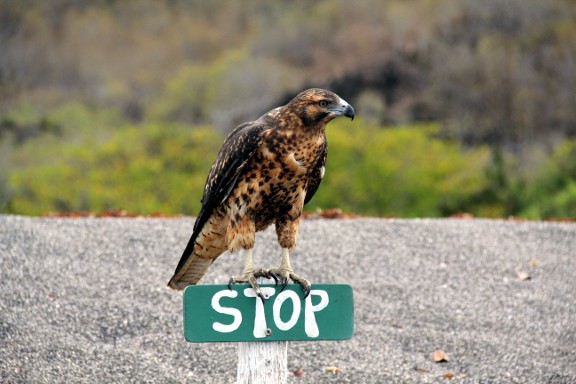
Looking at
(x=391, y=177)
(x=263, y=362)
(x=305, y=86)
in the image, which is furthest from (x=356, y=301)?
(x=305, y=86)

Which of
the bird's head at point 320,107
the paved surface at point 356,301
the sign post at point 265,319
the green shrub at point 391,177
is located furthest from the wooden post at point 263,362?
the green shrub at point 391,177

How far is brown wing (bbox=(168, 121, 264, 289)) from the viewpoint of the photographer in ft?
16.0

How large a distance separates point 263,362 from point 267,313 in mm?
226

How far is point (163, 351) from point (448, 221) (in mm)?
4544

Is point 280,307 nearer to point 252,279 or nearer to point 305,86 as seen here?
point 252,279

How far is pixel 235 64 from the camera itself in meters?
40.6

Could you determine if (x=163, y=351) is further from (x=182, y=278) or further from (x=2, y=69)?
(x=2, y=69)

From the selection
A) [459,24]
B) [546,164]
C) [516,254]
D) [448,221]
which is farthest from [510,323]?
[459,24]

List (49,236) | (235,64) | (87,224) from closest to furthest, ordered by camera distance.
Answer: (49,236)
(87,224)
(235,64)

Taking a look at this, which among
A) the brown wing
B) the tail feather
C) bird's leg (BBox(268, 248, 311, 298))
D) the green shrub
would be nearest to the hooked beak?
the brown wing

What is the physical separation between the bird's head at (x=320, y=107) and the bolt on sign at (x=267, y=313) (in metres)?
0.91

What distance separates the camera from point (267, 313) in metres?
4.25

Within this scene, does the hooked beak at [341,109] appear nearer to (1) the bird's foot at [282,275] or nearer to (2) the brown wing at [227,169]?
(2) the brown wing at [227,169]

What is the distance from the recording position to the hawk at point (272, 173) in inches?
188
